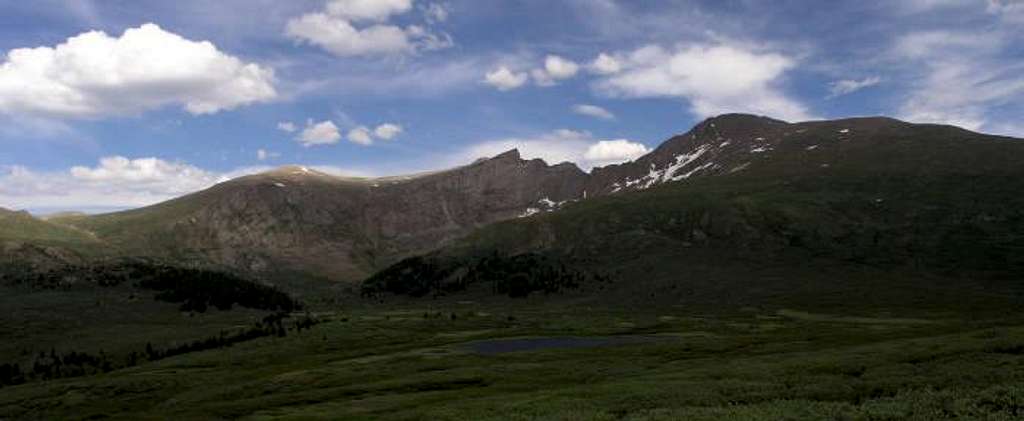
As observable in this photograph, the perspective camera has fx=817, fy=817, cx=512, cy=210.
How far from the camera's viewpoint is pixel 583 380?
291 feet

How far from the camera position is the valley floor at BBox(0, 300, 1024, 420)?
192 ft

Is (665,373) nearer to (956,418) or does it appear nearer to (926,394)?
(926,394)

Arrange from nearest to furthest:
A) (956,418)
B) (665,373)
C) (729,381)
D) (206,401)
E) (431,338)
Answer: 1. (956,418)
2. (729,381)
3. (665,373)
4. (206,401)
5. (431,338)

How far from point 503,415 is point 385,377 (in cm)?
4515

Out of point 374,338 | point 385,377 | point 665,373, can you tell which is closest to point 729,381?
point 665,373

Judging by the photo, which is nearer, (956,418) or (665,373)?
(956,418)

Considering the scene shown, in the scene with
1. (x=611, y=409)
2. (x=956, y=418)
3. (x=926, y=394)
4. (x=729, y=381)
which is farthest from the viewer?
(x=729, y=381)

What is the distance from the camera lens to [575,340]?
157m

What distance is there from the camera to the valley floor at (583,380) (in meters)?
58.4

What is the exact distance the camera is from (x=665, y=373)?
279 ft

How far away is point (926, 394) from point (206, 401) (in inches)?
3278

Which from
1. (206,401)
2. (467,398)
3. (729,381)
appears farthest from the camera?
(206,401)

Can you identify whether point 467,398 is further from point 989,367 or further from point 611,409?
point 989,367

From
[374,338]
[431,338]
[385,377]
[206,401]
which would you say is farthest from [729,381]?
[374,338]
